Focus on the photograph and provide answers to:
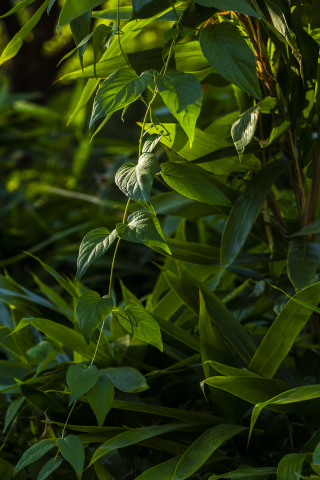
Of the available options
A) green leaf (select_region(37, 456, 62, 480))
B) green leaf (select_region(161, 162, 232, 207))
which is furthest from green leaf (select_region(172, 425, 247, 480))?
green leaf (select_region(161, 162, 232, 207))

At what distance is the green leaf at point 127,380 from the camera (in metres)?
0.43

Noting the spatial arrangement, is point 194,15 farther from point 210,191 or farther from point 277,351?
point 277,351

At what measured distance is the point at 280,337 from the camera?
44 centimetres

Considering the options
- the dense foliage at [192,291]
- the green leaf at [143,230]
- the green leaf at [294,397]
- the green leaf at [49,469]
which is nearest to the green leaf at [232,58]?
the dense foliage at [192,291]

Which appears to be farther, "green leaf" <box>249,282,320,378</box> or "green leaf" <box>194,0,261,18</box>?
"green leaf" <box>249,282,320,378</box>

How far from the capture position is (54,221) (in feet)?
5.17

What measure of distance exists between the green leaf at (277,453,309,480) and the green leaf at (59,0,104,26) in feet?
1.25

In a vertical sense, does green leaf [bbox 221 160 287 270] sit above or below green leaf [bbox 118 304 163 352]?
below

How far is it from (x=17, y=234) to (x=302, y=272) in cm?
110

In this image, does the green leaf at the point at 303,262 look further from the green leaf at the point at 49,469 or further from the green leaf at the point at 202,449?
the green leaf at the point at 49,469

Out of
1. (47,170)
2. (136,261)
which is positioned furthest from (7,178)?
(136,261)

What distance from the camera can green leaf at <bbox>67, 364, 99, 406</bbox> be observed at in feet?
1.11

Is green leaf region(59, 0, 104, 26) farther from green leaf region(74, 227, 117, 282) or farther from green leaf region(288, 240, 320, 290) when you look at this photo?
green leaf region(288, 240, 320, 290)

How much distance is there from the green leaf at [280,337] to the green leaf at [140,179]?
21 centimetres
